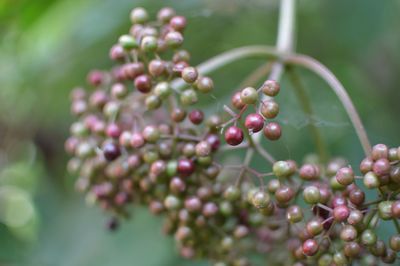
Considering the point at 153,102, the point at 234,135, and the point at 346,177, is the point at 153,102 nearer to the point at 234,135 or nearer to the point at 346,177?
the point at 234,135

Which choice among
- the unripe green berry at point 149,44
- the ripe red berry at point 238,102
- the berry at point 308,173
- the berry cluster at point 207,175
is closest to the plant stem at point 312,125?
the berry cluster at point 207,175

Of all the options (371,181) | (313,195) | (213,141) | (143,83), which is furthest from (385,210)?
(143,83)

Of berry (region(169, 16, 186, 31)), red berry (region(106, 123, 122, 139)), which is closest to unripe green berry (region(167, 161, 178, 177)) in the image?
red berry (region(106, 123, 122, 139))

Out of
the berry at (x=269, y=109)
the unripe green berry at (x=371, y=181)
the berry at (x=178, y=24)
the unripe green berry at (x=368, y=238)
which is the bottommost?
the unripe green berry at (x=368, y=238)

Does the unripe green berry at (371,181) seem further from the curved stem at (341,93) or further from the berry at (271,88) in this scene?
the berry at (271,88)

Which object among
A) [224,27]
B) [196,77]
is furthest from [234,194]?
[224,27]

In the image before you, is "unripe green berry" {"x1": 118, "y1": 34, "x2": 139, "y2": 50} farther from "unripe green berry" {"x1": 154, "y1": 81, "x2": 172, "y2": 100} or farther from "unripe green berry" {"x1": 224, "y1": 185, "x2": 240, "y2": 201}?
"unripe green berry" {"x1": 224, "y1": 185, "x2": 240, "y2": 201}
